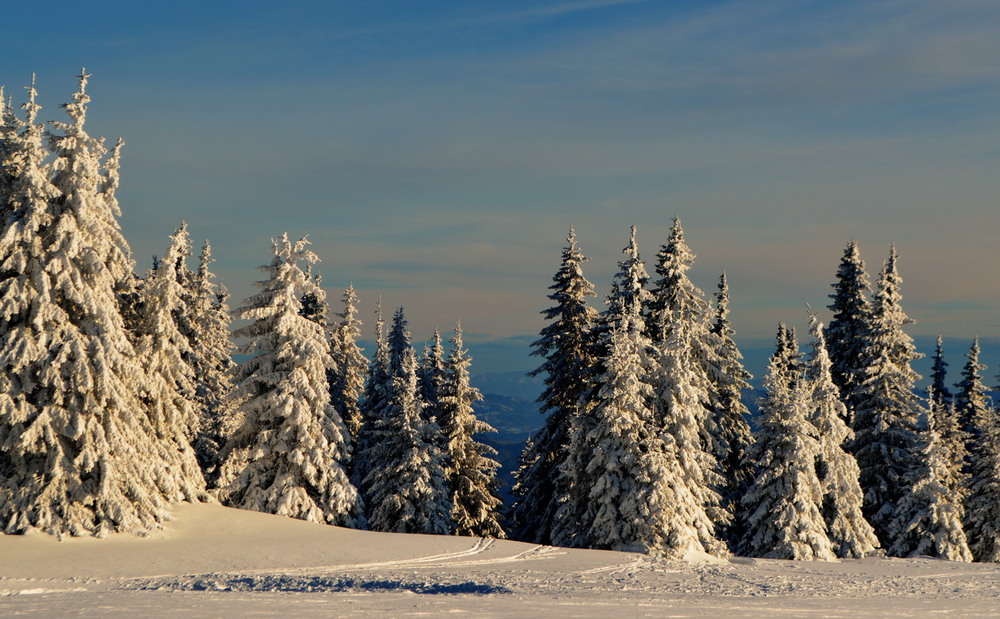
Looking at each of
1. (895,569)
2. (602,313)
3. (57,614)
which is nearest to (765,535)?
(895,569)

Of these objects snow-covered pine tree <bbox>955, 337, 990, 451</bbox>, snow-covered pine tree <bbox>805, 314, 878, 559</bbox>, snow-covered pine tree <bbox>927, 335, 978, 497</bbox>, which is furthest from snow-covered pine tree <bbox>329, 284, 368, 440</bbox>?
snow-covered pine tree <bbox>955, 337, 990, 451</bbox>

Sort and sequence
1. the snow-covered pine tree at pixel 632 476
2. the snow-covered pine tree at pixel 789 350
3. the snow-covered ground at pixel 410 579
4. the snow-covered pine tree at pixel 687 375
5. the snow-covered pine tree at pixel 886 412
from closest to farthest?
the snow-covered ground at pixel 410 579
the snow-covered pine tree at pixel 632 476
the snow-covered pine tree at pixel 687 375
the snow-covered pine tree at pixel 886 412
the snow-covered pine tree at pixel 789 350

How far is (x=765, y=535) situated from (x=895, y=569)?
904 centimetres

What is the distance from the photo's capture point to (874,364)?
4309 cm

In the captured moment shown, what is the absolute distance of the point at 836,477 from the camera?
35.8 meters

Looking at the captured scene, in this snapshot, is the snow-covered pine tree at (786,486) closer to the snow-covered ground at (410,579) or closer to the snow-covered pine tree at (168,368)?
the snow-covered ground at (410,579)

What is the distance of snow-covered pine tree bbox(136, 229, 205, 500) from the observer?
29188 millimetres

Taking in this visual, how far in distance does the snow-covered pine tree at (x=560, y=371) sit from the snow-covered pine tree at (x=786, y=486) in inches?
321

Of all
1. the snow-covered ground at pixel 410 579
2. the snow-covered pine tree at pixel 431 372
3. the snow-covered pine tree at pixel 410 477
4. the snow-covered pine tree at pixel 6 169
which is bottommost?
the snow-covered ground at pixel 410 579

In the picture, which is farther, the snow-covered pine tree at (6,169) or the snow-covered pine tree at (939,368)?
the snow-covered pine tree at (939,368)

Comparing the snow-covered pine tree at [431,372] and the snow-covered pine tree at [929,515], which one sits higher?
the snow-covered pine tree at [431,372]

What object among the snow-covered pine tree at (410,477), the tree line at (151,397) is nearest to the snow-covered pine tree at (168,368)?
the tree line at (151,397)

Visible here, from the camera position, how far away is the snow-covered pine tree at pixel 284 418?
106 ft

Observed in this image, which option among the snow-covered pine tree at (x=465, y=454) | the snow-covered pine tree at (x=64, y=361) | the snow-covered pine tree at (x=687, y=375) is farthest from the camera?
the snow-covered pine tree at (x=465, y=454)
